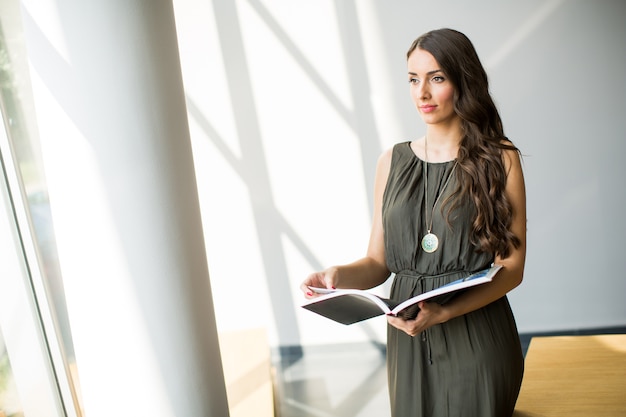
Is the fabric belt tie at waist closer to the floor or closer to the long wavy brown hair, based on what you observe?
the long wavy brown hair

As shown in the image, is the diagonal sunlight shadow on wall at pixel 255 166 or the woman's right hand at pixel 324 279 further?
the diagonal sunlight shadow on wall at pixel 255 166

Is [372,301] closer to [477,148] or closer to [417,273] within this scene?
[417,273]

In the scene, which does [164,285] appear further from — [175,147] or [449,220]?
[449,220]

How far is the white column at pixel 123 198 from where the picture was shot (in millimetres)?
1575

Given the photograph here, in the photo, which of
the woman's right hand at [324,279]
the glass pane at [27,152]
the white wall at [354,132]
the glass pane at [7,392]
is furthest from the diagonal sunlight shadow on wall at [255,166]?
the woman's right hand at [324,279]

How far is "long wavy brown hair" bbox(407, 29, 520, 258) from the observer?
2.13m

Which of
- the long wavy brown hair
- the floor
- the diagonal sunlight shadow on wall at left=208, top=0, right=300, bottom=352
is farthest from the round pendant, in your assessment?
the diagonal sunlight shadow on wall at left=208, top=0, right=300, bottom=352

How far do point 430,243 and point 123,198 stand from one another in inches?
39.9

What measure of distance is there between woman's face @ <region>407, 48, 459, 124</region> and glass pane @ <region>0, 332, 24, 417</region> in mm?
1633

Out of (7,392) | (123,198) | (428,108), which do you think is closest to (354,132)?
(428,108)

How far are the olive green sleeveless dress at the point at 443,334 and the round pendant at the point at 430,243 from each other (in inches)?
0.5

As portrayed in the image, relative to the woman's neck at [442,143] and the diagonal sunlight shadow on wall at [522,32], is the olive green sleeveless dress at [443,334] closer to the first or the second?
the woman's neck at [442,143]

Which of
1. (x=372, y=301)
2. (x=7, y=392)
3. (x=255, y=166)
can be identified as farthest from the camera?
(x=255, y=166)

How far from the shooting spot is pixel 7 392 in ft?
8.15
